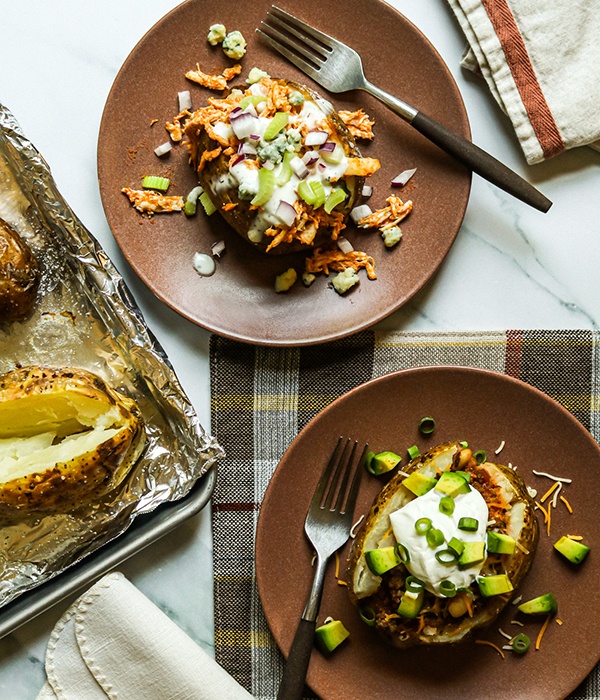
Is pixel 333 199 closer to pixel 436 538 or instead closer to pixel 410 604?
pixel 436 538

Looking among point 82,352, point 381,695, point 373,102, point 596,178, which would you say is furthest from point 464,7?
point 381,695

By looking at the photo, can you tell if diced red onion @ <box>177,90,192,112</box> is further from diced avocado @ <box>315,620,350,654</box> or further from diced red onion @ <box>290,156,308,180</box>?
diced avocado @ <box>315,620,350,654</box>

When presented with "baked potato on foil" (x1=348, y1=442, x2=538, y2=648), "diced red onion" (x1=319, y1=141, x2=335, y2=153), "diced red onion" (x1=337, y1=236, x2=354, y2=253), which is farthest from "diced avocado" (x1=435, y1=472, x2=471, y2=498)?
"diced red onion" (x1=319, y1=141, x2=335, y2=153)

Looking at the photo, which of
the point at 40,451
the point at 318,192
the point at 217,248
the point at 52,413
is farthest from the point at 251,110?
the point at 40,451

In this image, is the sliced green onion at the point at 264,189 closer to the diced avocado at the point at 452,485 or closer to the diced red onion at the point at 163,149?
the diced red onion at the point at 163,149

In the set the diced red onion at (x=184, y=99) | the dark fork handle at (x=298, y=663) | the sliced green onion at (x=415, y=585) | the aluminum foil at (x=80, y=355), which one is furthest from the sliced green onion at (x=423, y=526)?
the diced red onion at (x=184, y=99)

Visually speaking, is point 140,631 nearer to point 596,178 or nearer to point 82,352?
point 82,352
